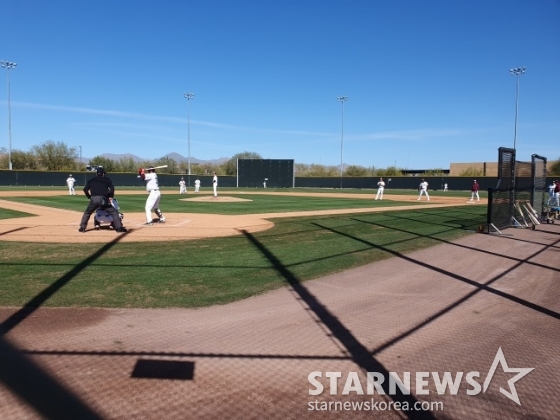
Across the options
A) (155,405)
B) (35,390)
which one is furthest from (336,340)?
(35,390)

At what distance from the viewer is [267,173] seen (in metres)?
64.0

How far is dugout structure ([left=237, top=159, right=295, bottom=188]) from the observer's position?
63.8 m

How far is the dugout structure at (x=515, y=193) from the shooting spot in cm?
1348

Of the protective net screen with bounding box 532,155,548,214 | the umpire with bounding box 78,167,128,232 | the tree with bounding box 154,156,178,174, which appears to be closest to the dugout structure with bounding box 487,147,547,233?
the protective net screen with bounding box 532,155,548,214

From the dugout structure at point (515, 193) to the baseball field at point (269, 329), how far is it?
4382 millimetres

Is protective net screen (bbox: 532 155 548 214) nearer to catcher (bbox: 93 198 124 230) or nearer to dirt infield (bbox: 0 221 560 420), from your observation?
dirt infield (bbox: 0 221 560 420)

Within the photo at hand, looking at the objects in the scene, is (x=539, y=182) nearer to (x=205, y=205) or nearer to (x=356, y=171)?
(x=205, y=205)

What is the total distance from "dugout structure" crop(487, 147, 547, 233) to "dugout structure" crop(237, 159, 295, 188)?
47323 mm

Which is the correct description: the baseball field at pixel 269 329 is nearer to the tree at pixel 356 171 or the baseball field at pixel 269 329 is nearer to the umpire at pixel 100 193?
the umpire at pixel 100 193

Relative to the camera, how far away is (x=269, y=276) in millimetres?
7020

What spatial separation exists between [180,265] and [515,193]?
12.9 m

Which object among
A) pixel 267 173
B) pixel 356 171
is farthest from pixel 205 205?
pixel 356 171

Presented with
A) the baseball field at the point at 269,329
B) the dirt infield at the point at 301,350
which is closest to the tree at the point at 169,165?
the baseball field at the point at 269,329

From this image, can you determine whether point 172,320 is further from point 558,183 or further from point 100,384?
point 558,183
